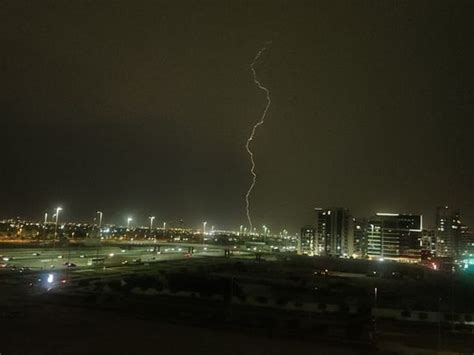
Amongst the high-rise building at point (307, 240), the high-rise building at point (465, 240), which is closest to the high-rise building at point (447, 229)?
the high-rise building at point (465, 240)

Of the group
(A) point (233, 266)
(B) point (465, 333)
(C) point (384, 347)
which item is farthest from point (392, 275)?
(C) point (384, 347)

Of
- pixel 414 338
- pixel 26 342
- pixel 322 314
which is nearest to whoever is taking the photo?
pixel 26 342

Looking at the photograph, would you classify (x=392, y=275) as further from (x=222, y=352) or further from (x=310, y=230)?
(x=310, y=230)

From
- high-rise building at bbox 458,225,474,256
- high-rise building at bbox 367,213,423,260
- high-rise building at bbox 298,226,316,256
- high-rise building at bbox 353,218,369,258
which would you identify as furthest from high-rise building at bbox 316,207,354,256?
high-rise building at bbox 458,225,474,256

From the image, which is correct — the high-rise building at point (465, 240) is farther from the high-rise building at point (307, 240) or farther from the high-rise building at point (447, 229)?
the high-rise building at point (307, 240)

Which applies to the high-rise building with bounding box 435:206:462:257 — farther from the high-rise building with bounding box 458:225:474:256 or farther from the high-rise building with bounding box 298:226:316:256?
the high-rise building with bounding box 298:226:316:256

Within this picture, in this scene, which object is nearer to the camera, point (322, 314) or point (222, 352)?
point (222, 352)

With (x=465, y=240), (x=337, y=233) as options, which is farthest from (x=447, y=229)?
(x=337, y=233)
